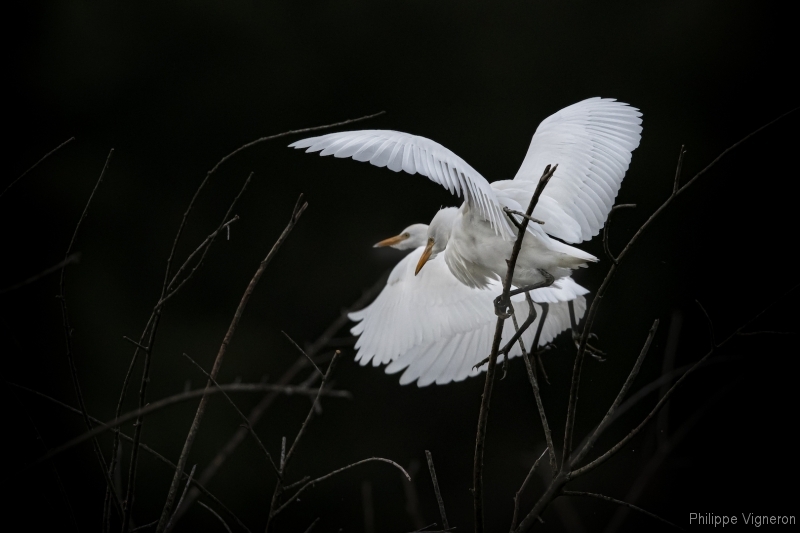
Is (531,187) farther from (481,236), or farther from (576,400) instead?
(576,400)

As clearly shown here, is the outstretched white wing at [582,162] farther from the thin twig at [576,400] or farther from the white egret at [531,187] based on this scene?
the thin twig at [576,400]

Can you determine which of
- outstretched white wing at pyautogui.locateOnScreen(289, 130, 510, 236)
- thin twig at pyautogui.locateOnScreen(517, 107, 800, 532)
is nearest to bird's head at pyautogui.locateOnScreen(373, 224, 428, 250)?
outstretched white wing at pyautogui.locateOnScreen(289, 130, 510, 236)

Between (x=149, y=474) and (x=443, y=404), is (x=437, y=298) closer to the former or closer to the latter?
(x=443, y=404)

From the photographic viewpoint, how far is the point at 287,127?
422cm

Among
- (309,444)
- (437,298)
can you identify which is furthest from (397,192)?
(437,298)

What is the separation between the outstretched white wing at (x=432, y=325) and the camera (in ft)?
5.59

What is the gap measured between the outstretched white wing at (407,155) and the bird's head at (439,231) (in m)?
0.42

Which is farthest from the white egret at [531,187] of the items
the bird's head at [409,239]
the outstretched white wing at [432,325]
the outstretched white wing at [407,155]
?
the bird's head at [409,239]

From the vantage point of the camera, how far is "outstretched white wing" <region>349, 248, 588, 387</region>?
1704 millimetres

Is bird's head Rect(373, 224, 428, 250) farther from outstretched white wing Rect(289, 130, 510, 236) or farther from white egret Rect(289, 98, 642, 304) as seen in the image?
outstretched white wing Rect(289, 130, 510, 236)

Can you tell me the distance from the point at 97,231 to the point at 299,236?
1025 mm

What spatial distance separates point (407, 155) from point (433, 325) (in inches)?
29.4

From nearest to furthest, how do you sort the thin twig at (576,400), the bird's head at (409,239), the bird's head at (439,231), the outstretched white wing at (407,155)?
1. the thin twig at (576,400)
2. the outstretched white wing at (407,155)
3. the bird's head at (439,231)
4. the bird's head at (409,239)

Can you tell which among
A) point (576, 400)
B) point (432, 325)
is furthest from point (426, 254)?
point (576, 400)
